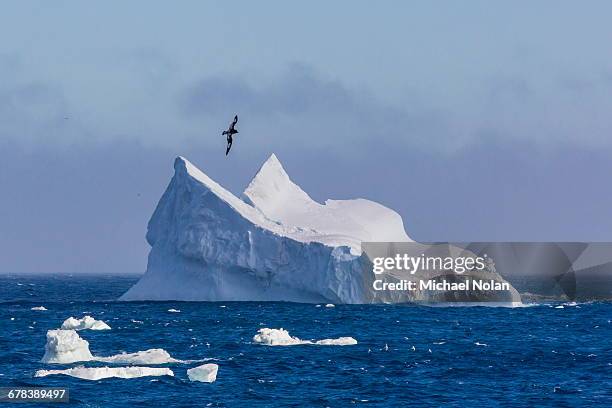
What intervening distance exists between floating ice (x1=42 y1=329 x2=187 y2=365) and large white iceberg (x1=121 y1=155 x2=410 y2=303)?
2852cm

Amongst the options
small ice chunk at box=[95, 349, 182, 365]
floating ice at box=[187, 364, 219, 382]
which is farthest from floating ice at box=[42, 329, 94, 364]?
floating ice at box=[187, 364, 219, 382]

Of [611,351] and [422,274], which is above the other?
[422,274]

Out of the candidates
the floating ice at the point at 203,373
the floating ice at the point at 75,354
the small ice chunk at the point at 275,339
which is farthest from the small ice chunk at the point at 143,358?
the small ice chunk at the point at 275,339

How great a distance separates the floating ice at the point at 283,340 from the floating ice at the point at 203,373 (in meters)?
11.6

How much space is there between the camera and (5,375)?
39656 millimetres

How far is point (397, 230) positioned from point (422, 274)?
5.45m

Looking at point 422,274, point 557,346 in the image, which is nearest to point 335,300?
point 422,274

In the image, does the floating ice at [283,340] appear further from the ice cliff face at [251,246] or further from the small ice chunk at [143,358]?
the ice cliff face at [251,246]

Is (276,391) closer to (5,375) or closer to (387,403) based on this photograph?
(387,403)

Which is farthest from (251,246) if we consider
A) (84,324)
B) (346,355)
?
(346,355)

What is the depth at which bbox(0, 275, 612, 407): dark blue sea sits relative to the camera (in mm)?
36594

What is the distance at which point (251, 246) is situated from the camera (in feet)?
238

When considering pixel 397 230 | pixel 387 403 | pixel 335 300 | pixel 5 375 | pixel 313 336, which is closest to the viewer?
pixel 387 403

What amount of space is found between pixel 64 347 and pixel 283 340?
39.8ft
